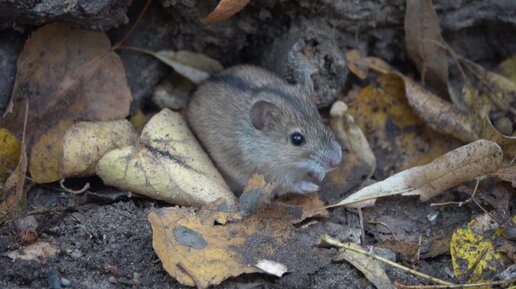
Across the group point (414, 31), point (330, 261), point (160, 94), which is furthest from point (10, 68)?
point (414, 31)

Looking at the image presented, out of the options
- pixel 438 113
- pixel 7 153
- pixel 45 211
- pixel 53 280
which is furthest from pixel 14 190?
pixel 438 113

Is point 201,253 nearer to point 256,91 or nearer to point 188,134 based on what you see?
point 188,134

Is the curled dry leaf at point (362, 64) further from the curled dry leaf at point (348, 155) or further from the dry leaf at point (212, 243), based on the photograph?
the dry leaf at point (212, 243)

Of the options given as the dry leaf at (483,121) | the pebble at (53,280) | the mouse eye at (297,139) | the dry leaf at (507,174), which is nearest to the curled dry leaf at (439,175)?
the dry leaf at (507,174)

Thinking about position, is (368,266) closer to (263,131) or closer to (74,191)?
(263,131)

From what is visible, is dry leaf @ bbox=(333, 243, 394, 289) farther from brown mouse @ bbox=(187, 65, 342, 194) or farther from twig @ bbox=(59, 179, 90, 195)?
twig @ bbox=(59, 179, 90, 195)

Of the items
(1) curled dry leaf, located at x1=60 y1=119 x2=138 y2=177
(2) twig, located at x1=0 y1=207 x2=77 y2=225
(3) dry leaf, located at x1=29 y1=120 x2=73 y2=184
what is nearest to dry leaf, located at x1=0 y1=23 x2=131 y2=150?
Result: (3) dry leaf, located at x1=29 y1=120 x2=73 y2=184
